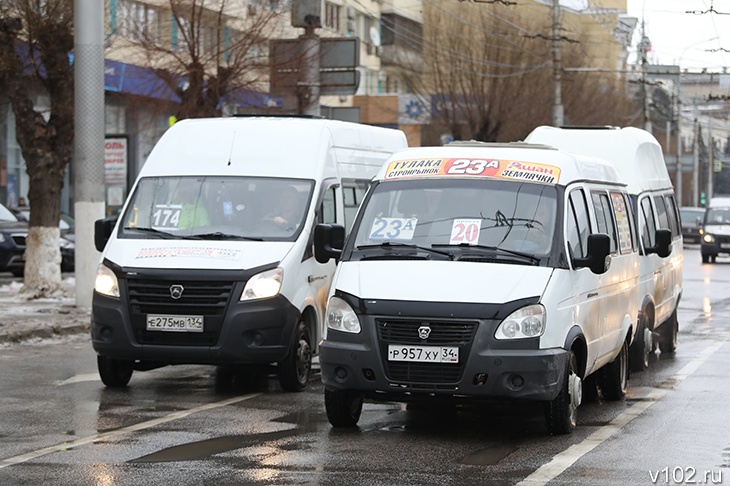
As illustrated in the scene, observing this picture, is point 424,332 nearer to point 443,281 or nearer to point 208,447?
point 443,281

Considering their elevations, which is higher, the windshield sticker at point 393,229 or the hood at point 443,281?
the windshield sticker at point 393,229

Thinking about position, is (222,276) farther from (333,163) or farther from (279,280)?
(333,163)

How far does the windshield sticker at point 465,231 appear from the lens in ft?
33.2

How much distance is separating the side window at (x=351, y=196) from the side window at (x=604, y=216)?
9.10 feet

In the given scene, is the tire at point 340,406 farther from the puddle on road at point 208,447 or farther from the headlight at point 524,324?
the headlight at point 524,324

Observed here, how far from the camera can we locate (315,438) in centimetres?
968

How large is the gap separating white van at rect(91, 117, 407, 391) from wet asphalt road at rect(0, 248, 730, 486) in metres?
0.43

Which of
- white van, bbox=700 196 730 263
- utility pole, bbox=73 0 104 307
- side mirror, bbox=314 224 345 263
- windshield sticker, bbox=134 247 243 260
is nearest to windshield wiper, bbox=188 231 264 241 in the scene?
windshield sticker, bbox=134 247 243 260

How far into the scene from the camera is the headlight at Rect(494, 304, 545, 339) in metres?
9.38

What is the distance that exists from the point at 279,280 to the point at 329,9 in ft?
156

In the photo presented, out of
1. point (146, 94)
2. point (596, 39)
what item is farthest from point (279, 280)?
point (596, 39)

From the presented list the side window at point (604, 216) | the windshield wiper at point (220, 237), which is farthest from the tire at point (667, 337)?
the windshield wiper at point (220, 237)

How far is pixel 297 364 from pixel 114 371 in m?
1.64

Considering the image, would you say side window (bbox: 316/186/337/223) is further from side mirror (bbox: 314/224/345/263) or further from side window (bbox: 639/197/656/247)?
side window (bbox: 639/197/656/247)
